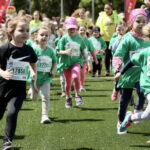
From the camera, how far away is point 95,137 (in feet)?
25.1

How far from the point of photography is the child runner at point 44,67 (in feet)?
28.9

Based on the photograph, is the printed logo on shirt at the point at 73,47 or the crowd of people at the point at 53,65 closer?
the crowd of people at the point at 53,65

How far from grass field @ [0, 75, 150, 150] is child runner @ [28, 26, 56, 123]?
340 millimetres

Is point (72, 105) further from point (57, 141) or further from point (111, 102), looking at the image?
point (57, 141)

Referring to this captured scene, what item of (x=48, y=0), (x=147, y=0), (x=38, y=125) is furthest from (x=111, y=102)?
(x=48, y=0)

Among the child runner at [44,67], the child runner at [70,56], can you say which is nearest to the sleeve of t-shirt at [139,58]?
the child runner at [44,67]

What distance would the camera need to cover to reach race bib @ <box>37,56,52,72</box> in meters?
8.96

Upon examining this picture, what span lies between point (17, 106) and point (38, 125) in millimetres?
2067

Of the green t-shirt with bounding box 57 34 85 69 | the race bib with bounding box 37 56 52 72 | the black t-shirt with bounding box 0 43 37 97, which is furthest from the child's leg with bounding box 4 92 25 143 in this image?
the green t-shirt with bounding box 57 34 85 69

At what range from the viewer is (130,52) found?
7703mm

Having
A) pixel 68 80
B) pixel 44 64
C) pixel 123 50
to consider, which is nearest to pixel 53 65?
pixel 44 64

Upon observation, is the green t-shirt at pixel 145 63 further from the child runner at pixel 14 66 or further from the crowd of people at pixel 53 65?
the child runner at pixel 14 66

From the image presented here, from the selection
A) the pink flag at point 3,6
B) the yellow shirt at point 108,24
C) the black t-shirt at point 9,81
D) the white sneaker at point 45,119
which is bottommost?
the white sneaker at point 45,119

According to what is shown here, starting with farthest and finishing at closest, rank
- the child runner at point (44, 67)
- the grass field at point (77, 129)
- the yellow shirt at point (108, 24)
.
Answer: the yellow shirt at point (108, 24) → the child runner at point (44, 67) → the grass field at point (77, 129)
